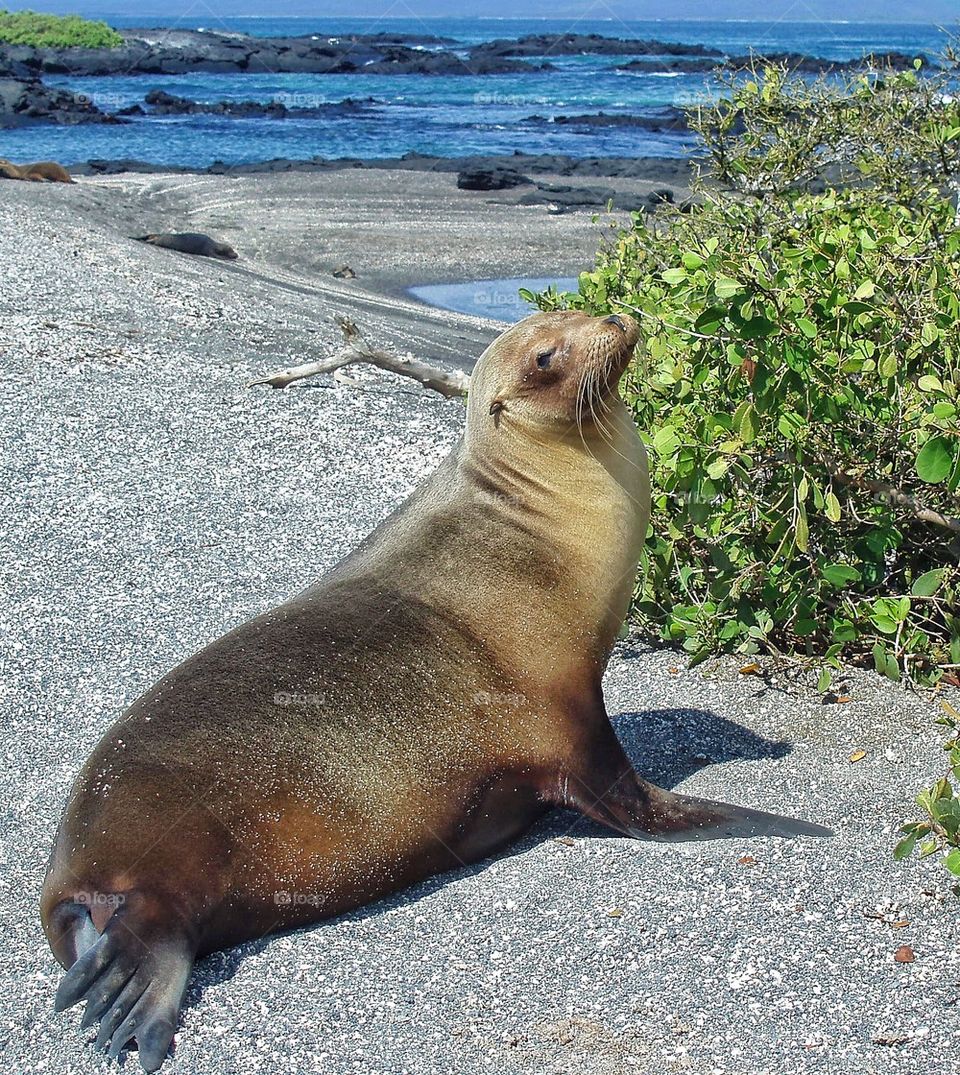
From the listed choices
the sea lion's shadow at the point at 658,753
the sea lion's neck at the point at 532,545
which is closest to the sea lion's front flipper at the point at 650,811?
the sea lion's shadow at the point at 658,753

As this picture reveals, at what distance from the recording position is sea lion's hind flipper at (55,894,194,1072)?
2988 millimetres

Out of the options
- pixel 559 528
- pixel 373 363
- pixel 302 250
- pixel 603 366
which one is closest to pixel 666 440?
pixel 603 366

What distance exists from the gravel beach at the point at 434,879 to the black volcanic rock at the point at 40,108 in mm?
30676

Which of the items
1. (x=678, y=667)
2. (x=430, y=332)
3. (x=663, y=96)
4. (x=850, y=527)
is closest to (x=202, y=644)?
(x=678, y=667)

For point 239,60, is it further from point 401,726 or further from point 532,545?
point 401,726

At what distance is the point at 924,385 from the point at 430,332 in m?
9.35

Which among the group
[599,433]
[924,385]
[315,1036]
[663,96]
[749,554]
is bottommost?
[315,1036]

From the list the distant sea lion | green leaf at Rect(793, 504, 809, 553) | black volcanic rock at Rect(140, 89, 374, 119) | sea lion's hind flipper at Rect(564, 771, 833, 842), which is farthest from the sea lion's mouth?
black volcanic rock at Rect(140, 89, 374, 119)

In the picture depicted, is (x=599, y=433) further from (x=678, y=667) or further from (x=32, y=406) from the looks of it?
(x=32, y=406)

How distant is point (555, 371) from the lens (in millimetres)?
4367

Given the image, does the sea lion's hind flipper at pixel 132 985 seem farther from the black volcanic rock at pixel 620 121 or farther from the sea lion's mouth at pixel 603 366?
the black volcanic rock at pixel 620 121

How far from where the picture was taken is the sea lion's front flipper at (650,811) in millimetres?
3814

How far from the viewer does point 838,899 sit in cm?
345

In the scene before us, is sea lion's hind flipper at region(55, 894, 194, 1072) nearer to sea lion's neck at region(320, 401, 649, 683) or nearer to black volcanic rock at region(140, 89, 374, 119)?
sea lion's neck at region(320, 401, 649, 683)
